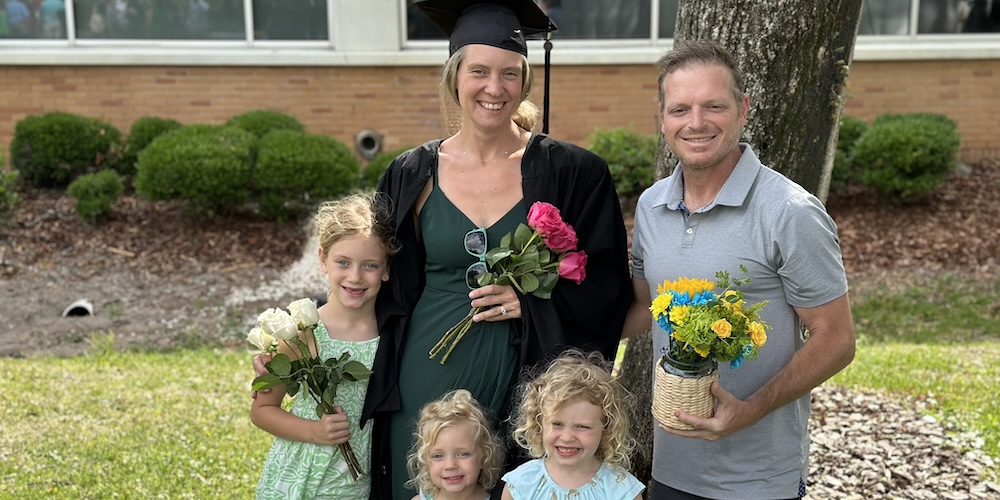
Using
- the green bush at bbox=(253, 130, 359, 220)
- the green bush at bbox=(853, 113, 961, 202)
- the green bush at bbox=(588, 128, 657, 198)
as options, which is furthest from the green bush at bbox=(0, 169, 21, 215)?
the green bush at bbox=(853, 113, 961, 202)

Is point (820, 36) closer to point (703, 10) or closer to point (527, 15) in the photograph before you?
point (703, 10)

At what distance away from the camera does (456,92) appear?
3.37 m

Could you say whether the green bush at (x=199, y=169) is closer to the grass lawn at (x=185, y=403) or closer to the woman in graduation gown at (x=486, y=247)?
the grass lawn at (x=185, y=403)

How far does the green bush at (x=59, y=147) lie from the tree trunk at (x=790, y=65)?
29.4 feet

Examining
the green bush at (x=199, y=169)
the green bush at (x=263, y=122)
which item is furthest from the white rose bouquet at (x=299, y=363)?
the green bush at (x=263, y=122)

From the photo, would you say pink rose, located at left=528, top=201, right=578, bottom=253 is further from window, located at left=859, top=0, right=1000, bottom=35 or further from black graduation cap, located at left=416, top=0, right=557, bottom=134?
window, located at left=859, top=0, right=1000, bottom=35

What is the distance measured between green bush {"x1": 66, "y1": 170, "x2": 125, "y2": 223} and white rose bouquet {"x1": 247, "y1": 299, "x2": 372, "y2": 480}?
788cm

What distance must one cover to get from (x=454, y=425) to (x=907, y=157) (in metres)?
8.73

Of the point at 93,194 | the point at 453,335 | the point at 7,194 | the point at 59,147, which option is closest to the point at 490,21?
the point at 453,335

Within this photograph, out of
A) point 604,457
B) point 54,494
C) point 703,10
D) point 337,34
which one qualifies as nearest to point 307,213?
point 337,34

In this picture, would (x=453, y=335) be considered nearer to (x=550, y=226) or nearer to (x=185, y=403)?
(x=550, y=226)

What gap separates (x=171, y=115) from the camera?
11.9 meters

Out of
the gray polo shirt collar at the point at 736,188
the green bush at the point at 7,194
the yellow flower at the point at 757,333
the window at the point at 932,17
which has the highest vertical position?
the window at the point at 932,17

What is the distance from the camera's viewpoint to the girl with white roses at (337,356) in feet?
10.7
